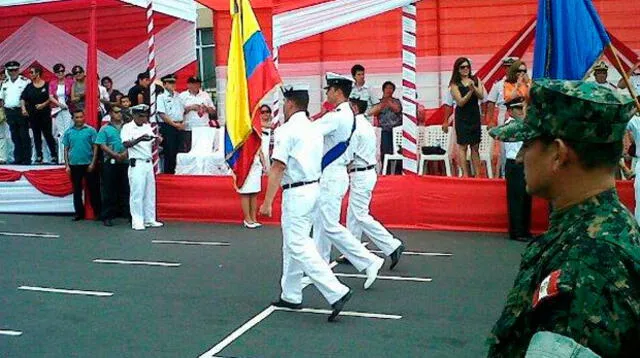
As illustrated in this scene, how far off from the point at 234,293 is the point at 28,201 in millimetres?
7117

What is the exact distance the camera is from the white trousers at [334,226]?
7230 mm

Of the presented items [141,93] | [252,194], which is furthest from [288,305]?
[141,93]

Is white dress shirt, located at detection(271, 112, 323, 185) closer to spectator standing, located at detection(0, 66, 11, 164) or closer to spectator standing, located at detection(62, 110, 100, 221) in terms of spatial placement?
spectator standing, located at detection(62, 110, 100, 221)

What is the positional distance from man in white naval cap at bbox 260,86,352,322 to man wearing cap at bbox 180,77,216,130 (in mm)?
7236

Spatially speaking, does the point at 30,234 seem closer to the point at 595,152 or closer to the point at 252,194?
the point at 252,194

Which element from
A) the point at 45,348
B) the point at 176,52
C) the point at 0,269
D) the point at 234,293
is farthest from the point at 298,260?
the point at 176,52

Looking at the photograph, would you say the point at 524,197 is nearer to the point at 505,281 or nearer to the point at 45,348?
the point at 505,281

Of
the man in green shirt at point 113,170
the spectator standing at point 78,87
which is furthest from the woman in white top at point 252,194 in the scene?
the spectator standing at point 78,87

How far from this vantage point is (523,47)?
13.4 meters

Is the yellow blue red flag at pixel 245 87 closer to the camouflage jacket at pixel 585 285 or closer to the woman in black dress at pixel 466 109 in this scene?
the woman in black dress at pixel 466 109

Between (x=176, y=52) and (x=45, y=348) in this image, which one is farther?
(x=176, y=52)

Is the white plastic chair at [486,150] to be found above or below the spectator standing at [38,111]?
below

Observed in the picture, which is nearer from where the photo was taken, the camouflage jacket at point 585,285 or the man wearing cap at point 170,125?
the camouflage jacket at point 585,285

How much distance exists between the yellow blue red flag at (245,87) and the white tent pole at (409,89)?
1.87m
